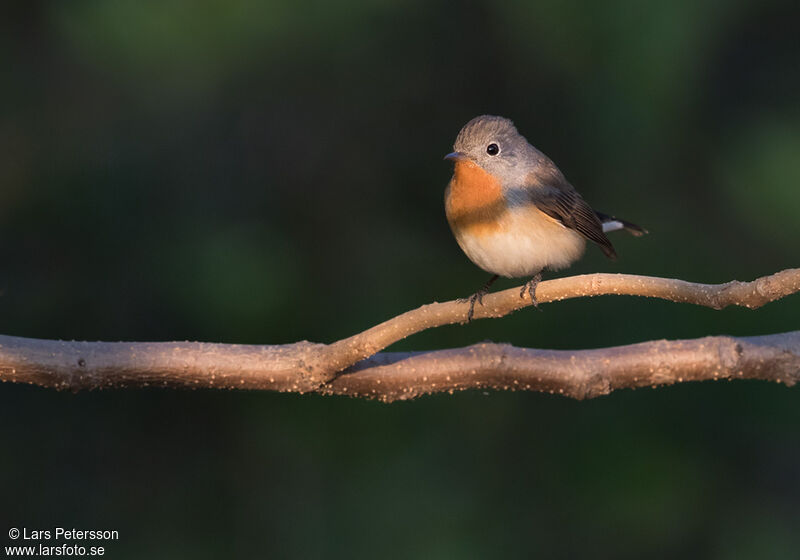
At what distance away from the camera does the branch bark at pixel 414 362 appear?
7.80 feet

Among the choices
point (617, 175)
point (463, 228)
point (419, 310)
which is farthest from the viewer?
point (617, 175)

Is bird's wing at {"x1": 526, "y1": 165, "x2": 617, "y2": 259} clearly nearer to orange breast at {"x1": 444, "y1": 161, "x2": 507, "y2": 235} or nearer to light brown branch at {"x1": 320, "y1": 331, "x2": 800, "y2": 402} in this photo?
orange breast at {"x1": 444, "y1": 161, "x2": 507, "y2": 235}

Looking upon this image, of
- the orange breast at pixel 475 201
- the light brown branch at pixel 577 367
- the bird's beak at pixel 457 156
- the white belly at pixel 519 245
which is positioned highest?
the bird's beak at pixel 457 156

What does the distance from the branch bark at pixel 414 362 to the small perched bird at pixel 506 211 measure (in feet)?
1.52

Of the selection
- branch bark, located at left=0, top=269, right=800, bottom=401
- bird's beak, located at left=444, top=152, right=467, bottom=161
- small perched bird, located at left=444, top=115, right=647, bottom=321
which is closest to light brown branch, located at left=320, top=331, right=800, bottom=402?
branch bark, located at left=0, top=269, right=800, bottom=401

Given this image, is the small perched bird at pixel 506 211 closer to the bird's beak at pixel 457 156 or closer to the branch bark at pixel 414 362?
the bird's beak at pixel 457 156

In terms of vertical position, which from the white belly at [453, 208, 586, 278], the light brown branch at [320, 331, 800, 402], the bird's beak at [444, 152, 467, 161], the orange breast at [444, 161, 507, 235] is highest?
the bird's beak at [444, 152, 467, 161]

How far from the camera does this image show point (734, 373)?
2668 millimetres

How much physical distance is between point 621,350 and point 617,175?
2306mm

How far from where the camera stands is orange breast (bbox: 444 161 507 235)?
10.5 ft

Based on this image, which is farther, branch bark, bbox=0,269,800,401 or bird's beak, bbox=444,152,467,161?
bird's beak, bbox=444,152,467,161

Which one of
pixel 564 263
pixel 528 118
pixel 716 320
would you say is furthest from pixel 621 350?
pixel 528 118

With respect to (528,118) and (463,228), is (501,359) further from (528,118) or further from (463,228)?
(528,118)

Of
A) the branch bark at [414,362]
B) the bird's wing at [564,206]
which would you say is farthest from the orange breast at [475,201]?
the branch bark at [414,362]
